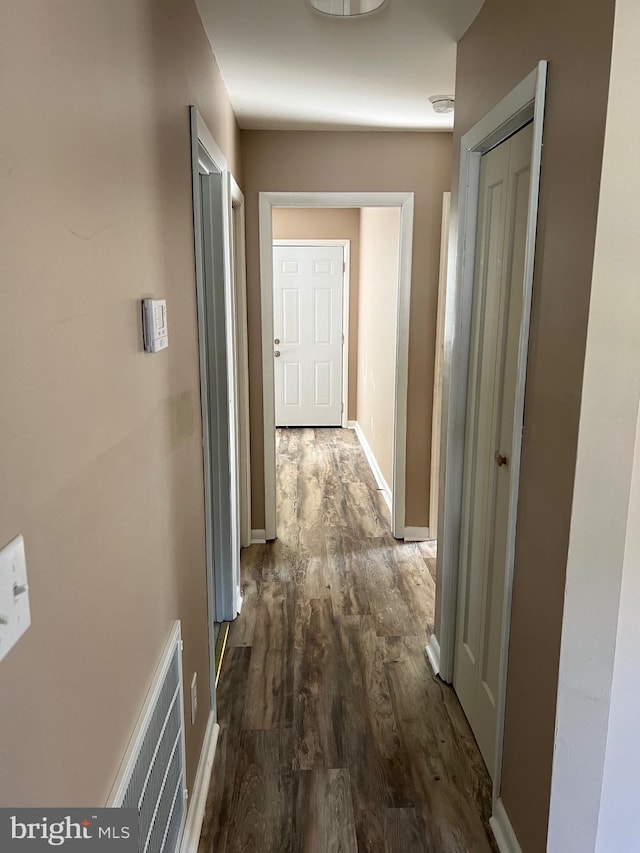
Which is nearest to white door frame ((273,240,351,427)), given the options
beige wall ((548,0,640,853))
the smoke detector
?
the smoke detector

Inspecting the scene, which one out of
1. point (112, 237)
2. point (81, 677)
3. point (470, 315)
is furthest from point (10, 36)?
point (470, 315)

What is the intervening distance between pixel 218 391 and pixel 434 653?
1.45 m

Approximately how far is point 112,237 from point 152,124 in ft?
1.41

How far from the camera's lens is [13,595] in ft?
2.22

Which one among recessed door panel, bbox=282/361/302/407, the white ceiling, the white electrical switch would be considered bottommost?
recessed door panel, bbox=282/361/302/407

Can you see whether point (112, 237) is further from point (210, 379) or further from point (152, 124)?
point (210, 379)

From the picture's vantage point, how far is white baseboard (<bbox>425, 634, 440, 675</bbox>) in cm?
249

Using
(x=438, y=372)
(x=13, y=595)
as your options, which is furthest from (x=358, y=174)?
(x=13, y=595)

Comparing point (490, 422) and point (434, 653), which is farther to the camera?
point (434, 653)

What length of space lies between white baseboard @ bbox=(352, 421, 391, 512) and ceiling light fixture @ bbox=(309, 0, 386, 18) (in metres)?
3.09

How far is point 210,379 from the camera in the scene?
2699 mm

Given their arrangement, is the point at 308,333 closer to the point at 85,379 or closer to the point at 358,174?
the point at 358,174

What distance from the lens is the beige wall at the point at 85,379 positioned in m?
0.71

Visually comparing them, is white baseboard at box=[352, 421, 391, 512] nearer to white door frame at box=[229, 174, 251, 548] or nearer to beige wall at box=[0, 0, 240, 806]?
white door frame at box=[229, 174, 251, 548]
